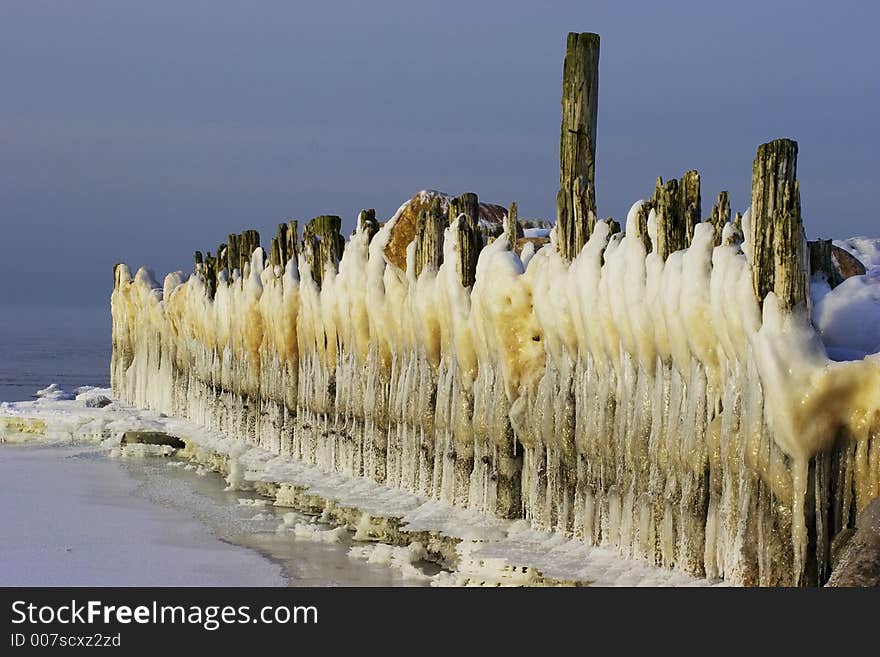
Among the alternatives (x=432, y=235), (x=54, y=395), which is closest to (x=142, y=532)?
(x=432, y=235)

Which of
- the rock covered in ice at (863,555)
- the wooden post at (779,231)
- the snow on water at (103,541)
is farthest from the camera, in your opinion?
the snow on water at (103,541)

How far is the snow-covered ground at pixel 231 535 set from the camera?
1018cm

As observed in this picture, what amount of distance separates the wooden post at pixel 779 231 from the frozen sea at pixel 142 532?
12.0 feet

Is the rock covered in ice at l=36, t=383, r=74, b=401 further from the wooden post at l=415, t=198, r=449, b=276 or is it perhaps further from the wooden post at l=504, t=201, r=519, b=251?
the wooden post at l=504, t=201, r=519, b=251

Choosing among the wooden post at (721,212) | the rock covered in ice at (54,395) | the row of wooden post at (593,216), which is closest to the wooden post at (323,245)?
the row of wooden post at (593,216)

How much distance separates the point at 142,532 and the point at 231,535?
832 mm

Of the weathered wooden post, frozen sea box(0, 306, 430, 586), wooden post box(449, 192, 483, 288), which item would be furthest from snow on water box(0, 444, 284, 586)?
the weathered wooden post

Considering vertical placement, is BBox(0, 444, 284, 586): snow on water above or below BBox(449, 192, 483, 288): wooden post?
below

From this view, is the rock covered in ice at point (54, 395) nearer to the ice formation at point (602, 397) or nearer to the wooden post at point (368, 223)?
the ice formation at point (602, 397)

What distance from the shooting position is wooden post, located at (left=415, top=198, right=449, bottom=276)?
44.4 ft

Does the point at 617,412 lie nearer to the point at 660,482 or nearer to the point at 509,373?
the point at 660,482

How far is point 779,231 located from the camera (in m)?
8.20
